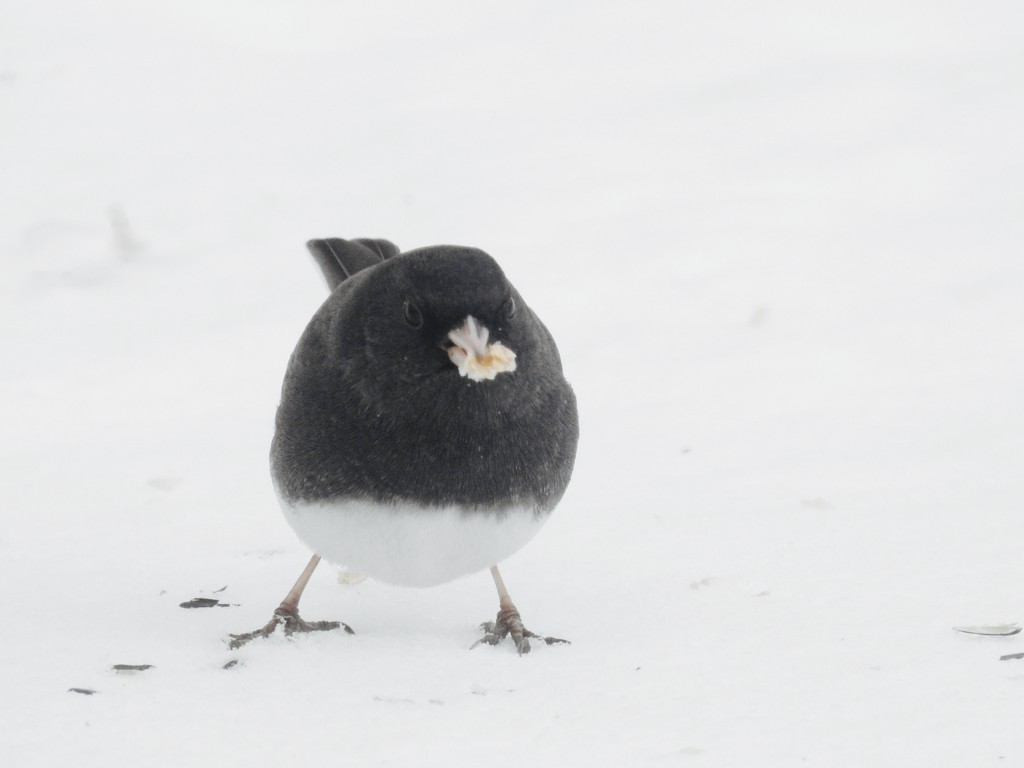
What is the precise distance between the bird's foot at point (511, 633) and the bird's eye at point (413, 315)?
0.65 meters

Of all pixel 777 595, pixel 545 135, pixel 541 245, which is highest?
pixel 545 135

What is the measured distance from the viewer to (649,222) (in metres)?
4.87

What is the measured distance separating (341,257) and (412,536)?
3.14 feet

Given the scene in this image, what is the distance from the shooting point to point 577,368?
4027 millimetres

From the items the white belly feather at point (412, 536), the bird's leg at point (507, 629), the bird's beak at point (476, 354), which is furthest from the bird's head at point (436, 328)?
the bird's leg at point (507, 629)

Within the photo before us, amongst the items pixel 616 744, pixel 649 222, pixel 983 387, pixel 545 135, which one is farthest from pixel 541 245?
pixel 616 744

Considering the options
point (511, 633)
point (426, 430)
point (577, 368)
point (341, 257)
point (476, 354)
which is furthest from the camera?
point (577, 368)

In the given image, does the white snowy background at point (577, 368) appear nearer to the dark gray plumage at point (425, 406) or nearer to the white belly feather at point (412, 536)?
the white belly feather at point (412, 536)

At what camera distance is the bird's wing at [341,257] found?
302 cm

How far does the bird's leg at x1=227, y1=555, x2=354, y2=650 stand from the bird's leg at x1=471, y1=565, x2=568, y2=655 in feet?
0.90

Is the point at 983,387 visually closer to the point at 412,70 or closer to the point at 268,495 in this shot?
the point at 268,495

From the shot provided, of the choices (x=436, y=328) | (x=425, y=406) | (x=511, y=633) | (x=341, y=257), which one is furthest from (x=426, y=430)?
(x=341, y=257)

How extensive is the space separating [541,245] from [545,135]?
2.90 feet

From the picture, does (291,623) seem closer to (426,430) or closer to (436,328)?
(426,430)
